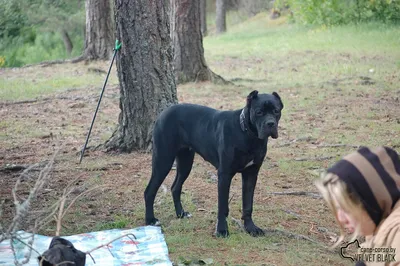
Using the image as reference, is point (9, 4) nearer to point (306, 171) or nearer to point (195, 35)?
point (195, 35)

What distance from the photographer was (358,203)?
298 cm

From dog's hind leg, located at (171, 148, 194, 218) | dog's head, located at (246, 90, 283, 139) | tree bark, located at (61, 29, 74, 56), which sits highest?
dog's head, located at (246, 90, 283, 139)

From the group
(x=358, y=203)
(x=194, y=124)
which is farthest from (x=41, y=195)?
(x=358, y=203)

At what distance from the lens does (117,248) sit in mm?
5793

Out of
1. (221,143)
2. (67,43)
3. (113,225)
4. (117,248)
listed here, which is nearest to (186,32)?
(113,225)

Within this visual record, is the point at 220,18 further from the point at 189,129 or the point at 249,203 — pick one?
the point at 249,203

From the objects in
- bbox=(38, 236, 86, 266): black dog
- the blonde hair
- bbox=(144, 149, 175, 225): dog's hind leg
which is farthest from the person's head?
bbox=(144, 149, 175, 225): dog's hind leg

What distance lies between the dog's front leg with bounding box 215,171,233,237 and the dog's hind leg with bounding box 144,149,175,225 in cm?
60

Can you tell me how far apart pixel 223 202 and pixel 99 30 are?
12.2 meters

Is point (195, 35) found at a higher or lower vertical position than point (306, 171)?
higher

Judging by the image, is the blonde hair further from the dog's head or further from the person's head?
the dog's head

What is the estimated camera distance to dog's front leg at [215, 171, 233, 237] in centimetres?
605

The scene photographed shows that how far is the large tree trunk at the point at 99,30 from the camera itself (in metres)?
17.4

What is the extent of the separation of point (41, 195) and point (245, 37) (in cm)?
2271
